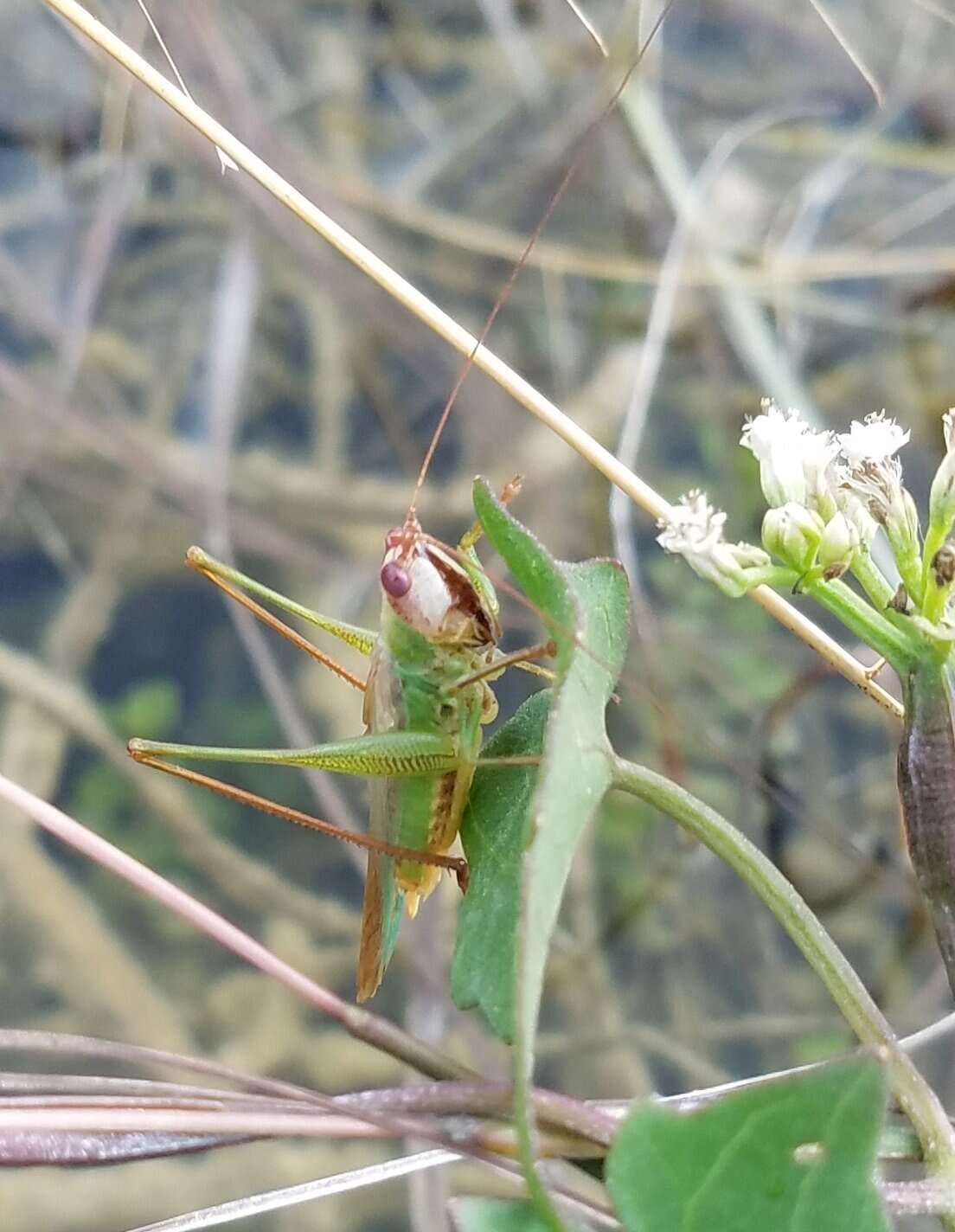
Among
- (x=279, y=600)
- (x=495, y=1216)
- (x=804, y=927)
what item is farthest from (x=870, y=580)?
(x=279, y=600)

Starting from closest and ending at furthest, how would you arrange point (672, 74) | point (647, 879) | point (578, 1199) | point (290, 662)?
1. point (578, 1199)
2. point (647, 879)
3. point (290, 662)
4. point (672, 74)

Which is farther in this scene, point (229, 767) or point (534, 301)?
point (534, 301)

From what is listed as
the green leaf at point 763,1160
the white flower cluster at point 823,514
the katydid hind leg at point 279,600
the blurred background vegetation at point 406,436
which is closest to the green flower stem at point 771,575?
the white flower cluster at point 823,514

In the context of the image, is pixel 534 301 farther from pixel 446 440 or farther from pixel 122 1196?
pixel 122 1196

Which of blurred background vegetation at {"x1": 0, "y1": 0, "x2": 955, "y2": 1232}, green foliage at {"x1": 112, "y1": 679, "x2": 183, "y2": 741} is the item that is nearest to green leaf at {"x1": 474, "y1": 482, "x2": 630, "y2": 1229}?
blurred background vegetation at {"x1": 0, "y1": 0, "x2": 955, "y2": 1232}

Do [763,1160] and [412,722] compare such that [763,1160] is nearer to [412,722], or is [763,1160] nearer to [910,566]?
[910,566]

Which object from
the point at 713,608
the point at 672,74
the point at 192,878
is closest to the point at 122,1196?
the point at 192,878
